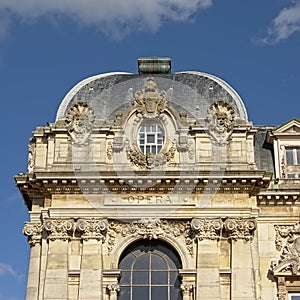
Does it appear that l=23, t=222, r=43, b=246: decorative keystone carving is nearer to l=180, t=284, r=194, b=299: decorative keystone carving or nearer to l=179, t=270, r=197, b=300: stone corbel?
l=179, t=270, r=197, b=300: stone corbel

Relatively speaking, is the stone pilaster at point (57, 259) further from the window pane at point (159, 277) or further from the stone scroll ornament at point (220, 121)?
the stone scroll ornament at point (220, 121)

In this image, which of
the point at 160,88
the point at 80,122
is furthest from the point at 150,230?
the point at 160,88

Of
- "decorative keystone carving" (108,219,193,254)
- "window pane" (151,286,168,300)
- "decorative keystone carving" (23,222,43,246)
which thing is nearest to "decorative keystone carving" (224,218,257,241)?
"decorative keystone carving" (108,219,193,254)

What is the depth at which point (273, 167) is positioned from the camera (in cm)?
3055

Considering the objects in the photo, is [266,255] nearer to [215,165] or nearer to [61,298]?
[215,165]

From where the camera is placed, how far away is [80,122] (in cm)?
2966

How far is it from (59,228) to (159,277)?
4.01m

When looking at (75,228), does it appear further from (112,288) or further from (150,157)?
(150,157)

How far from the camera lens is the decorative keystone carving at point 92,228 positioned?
27719 mm

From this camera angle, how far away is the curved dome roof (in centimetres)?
3070

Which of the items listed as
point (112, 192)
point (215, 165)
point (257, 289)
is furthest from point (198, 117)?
point (257, 289)

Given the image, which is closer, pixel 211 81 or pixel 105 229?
pixel 105 229

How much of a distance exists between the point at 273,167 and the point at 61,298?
32.2 feet

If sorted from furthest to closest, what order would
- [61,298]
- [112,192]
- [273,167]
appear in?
[273,167]
[112,192]
[61,298]
